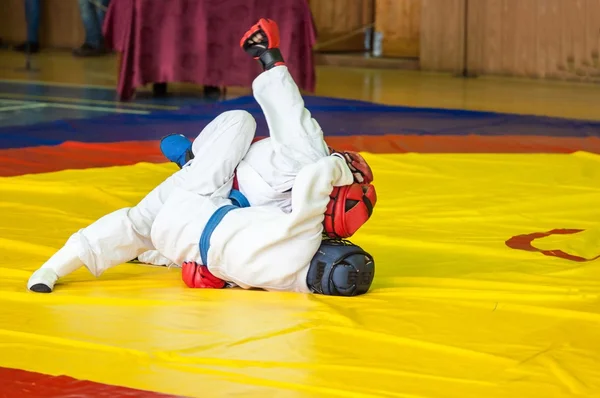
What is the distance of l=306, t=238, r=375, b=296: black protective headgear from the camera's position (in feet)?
7.39

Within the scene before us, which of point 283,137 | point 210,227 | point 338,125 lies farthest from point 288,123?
point 338,125

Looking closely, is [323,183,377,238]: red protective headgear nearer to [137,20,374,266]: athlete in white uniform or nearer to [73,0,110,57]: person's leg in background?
[137,20,374,266]: athlete in white uniform

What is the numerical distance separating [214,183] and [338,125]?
10.1ft

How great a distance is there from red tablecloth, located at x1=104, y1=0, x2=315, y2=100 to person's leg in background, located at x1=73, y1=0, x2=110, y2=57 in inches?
124

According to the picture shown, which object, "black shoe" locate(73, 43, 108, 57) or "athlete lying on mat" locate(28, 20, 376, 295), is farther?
"black shoe" locate(73, 43, 108, 57)

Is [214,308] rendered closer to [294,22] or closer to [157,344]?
[157,344]

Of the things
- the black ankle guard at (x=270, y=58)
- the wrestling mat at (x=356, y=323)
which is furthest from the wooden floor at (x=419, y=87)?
the black ankle guard at (x=270, y=58)

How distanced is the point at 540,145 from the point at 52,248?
8.66 ft

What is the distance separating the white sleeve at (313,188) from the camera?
2168mm

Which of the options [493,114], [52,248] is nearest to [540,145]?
[493,114]

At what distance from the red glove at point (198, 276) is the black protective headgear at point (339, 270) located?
9.2 inches

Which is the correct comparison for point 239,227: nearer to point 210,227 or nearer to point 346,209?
point 210,227

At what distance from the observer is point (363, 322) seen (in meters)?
2.11

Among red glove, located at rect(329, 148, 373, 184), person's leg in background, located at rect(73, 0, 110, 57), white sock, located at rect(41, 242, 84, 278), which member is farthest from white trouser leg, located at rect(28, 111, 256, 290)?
person's leg in background, located at rect(73, 0, 110, 57)
